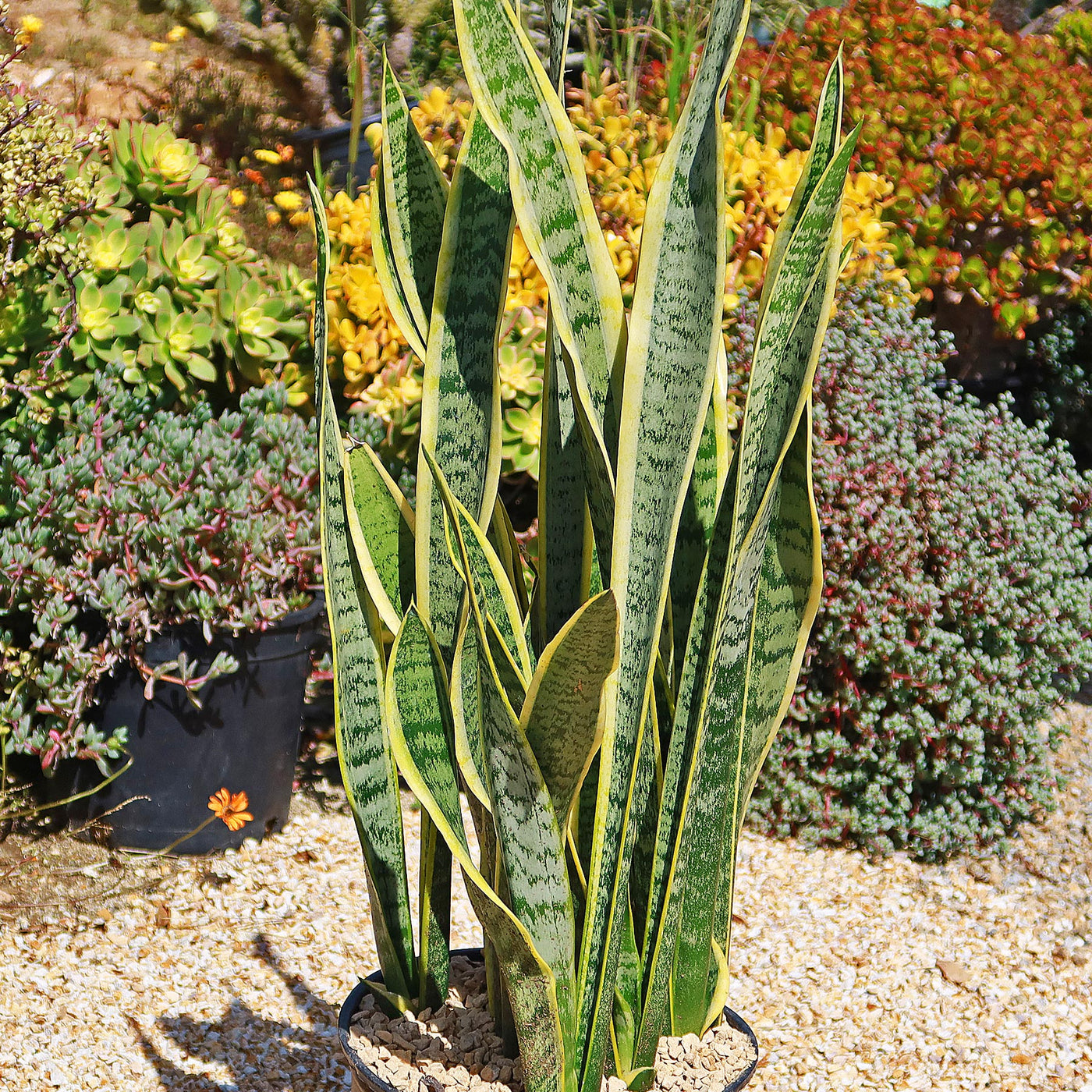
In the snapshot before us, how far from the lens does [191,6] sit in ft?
19.9

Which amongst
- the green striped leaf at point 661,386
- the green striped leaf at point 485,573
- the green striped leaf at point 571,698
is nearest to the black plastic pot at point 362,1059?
the green striped leaf at point 661,386

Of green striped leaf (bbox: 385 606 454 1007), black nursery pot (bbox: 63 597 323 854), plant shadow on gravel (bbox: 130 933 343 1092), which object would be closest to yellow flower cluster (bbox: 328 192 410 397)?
black nursery pot (bbox: 63 597 323 854)

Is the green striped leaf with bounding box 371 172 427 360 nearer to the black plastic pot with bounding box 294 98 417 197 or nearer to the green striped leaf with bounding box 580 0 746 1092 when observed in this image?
the green striped leaf with bounding box 580 0 746 1092

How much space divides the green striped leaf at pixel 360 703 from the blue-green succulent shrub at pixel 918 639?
1672 millimetres

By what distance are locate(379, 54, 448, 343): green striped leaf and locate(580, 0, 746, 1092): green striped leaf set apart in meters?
0.30

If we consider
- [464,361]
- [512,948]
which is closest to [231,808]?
[512,948]

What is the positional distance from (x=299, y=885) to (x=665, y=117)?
2.68 meters

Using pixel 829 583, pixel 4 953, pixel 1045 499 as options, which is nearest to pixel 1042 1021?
pixel 829 583

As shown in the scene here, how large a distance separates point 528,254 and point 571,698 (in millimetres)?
1930

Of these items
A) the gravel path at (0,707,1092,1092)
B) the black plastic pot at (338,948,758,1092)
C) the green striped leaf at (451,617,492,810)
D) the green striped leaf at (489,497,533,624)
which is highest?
the green striped leaf at (489,497,533,624)

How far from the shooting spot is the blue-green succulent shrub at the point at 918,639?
2.79 m

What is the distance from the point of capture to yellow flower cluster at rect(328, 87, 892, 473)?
2.97m

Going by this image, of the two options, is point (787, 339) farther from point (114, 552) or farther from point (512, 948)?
point (114, 552)

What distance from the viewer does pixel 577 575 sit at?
4.44ft
